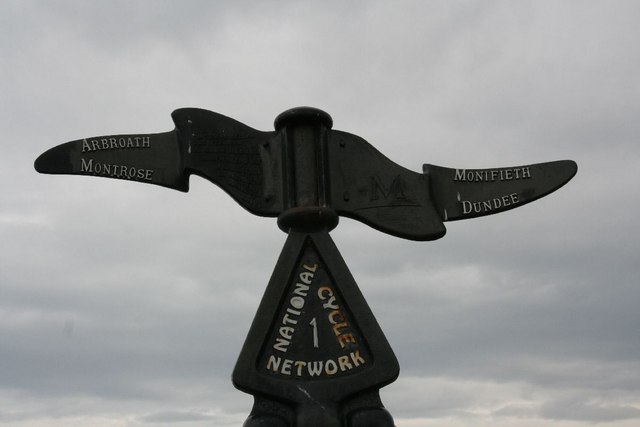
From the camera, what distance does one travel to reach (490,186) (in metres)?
4.75

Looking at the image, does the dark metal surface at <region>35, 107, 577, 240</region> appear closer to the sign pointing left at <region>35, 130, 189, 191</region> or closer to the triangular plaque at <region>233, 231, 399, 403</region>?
the sign pointing left at <region>35, 130, 189, 191</region>

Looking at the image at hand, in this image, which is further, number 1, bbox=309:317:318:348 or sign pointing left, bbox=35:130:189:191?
sign pointing left, bbox=35:130:189:191

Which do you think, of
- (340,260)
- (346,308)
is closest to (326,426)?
(346,308)

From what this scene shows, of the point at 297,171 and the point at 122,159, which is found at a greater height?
the point at 122,159

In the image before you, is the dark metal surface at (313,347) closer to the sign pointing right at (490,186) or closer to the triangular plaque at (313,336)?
the triangular plaque at (313,336)

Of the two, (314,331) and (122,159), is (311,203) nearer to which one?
(314,331)

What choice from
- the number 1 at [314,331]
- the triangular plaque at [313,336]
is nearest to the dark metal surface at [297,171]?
the triangular plaque at [313,336]

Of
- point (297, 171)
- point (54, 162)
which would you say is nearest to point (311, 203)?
point (297, 171)

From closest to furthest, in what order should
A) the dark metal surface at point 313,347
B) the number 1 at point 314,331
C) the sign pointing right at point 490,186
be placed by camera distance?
the dark metal surface at point 313,347 → the number 1 at point 314,331 → the sign pointing right at point 490,186

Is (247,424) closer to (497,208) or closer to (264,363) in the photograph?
(264,363)

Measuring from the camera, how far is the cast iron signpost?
3809mm

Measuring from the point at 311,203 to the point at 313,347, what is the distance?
2.89ft

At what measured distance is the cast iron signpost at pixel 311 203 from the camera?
12.5 ft

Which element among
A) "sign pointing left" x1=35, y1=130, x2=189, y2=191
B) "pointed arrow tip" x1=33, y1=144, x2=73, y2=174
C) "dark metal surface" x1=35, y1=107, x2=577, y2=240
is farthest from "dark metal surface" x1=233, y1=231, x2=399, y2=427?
"pointed arrow tip" x1=33, y1=144, x2=73, y2=174
